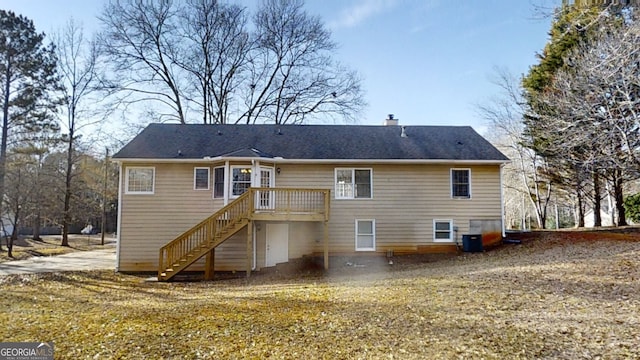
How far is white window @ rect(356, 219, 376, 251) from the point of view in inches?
538

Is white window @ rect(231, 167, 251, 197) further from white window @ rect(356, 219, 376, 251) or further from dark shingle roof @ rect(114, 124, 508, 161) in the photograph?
white window @ rect(356, 219, 376, 251)

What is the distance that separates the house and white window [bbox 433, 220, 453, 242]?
38mm

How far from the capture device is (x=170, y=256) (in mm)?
11641

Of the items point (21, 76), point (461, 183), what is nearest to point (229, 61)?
point (21, 76)

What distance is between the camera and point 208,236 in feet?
38.6

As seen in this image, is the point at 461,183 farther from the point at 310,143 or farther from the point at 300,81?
the point at 300,81

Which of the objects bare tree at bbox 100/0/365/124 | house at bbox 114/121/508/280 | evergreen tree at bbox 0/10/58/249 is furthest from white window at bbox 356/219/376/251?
evergreen tree at bbox 0/10/58/249

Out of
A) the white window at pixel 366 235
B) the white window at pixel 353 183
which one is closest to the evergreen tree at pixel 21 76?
the white window at pixel 353 183

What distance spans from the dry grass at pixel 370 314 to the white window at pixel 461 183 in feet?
12.1

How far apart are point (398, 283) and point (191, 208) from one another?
803 centimetres


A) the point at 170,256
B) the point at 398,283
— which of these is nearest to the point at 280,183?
the point at 170,256

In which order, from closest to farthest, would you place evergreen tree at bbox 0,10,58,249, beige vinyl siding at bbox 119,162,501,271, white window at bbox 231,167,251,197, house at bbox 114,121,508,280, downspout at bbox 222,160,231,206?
1. downspout at bbox 222,160,231,206
2. white window at bbox 231,167,251,197
3. house at bbox 114,121,508,280
4. beige vinyl siding at bbox 119,162,501,271
5. evergreen tree at bbox 0,10,58,249

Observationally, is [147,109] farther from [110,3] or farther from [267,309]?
[267,309]

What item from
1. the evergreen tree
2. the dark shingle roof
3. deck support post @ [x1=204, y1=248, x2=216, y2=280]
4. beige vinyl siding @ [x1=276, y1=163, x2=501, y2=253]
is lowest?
deck support post @ [x1=204, y1=248, x2=216, y2=280]
